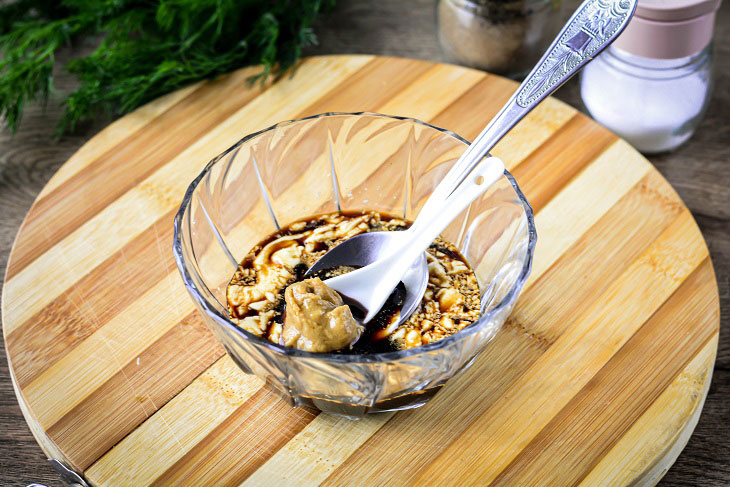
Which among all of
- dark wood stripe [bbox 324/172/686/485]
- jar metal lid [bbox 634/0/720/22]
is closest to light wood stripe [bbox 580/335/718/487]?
dark wood stripe [bbox 324/172/686/485]

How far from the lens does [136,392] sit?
1.14 metres

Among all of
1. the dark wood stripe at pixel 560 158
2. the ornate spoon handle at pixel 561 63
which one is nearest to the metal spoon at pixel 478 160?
the ornate spoon handle at pixel 561 63

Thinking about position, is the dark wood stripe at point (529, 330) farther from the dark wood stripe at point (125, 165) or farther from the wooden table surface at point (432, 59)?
the dark wood stripe at point (125, 165)

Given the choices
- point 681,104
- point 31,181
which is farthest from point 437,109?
point 31,181

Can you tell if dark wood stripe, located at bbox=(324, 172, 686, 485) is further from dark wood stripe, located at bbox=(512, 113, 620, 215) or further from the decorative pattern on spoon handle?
the decorative pattern on spoon handle

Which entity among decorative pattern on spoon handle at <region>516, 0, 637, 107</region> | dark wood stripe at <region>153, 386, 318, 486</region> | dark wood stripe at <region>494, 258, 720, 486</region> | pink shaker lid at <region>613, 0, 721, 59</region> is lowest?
dark wood stripe at <region>494, 258, 720, 486</region>

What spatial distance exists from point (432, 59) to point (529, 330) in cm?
89

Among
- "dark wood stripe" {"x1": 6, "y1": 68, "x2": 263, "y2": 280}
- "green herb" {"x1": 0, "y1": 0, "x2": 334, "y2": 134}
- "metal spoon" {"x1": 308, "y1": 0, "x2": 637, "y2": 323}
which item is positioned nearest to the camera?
"metal spoon" {"x1": 308, "y1": 0, "x2": 637, "y2": 323}

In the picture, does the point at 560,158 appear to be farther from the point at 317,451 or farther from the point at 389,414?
the point at 317,451

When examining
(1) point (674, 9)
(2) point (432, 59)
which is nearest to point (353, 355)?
(1) point (674, 9)

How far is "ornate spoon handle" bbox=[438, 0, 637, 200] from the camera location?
114 cm

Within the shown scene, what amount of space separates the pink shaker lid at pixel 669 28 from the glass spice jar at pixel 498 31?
0.20 m

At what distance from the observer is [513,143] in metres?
A: 1.49

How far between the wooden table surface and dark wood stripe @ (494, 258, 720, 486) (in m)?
0.18
